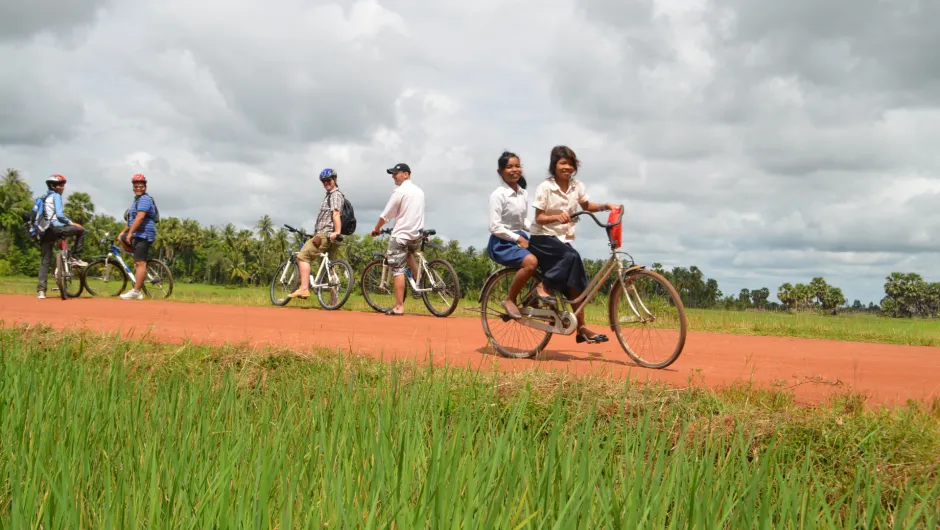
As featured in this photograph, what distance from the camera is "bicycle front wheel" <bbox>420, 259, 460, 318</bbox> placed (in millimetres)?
10344

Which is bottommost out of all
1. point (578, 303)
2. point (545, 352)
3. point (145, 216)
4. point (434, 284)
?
point (545, 352)

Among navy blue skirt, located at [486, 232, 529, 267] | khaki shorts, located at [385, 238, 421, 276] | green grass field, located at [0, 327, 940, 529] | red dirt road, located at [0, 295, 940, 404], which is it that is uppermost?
khaki shorts, located at [385, 238, 421, 276]

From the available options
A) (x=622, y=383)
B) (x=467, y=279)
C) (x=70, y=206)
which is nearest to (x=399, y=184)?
(x=622, y=383)

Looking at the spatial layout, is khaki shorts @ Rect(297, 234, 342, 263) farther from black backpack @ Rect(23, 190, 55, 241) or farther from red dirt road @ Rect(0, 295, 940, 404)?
black backpack @ Rect(23, 190, 55, 241)

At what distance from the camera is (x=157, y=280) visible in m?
13.1

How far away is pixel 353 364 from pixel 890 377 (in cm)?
411

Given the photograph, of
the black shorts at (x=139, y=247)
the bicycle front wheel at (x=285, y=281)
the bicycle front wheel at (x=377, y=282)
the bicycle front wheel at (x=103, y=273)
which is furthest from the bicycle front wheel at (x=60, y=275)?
the bicycle front wheel at (x=377, y=282)

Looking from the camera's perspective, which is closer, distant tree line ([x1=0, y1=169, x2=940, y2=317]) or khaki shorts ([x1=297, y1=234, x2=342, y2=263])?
khaki shorts ([x1=297, y1=234, x2=342, y2=263])

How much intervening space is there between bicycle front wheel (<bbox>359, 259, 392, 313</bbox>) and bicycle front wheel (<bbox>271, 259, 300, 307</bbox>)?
1325mm

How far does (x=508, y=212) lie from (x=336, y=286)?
5.93 meters

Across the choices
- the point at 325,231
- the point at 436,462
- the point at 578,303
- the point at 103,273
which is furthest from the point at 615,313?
the point at 103,273

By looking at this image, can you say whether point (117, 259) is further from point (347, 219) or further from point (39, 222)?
point (347, 219)

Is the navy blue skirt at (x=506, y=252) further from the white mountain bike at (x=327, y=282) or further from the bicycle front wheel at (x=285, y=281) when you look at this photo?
the bicycle front wheel at (x=285, y=281)

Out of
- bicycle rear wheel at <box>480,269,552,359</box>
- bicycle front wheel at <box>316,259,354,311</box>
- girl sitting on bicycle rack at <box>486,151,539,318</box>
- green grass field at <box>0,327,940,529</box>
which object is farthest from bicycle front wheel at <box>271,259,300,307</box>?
green grass field at <box>0,327,940,529</box>
